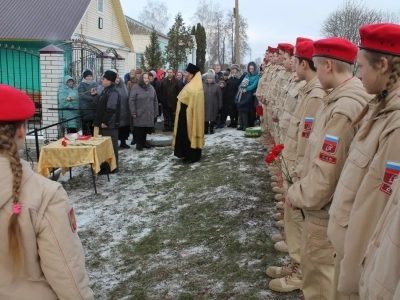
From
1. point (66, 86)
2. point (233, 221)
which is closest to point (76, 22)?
point (66, 86)

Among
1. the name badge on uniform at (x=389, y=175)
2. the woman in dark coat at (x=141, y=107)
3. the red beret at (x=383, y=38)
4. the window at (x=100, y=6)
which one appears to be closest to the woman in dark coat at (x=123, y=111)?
the woman in dark coat at (x=141, y=107)

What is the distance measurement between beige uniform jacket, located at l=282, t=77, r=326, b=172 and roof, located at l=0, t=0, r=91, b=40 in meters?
17.4

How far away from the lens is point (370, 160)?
2.14 m

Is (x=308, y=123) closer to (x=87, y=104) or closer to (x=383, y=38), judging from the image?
(x=383, y=38)

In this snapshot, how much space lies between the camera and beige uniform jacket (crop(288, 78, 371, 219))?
9.12ft

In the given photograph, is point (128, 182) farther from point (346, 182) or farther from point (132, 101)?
point (346, 182)

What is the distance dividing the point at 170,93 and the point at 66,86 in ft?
11.2

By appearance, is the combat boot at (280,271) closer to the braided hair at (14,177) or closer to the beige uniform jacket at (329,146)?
the beige uniform jacket at (329,146)

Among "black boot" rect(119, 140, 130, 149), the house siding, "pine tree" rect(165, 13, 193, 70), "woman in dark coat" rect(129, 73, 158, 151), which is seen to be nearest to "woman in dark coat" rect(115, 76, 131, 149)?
"black boot" rect(119, 140, 130, 149)

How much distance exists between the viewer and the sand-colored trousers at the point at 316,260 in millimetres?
3061

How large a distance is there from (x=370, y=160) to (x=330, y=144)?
66cm

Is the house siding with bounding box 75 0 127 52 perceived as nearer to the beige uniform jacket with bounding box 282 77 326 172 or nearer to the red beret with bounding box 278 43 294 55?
the red beret with bounding box 278 43 294 55

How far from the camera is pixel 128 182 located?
8125mm

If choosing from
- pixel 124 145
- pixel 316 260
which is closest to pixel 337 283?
pixel 316 260
